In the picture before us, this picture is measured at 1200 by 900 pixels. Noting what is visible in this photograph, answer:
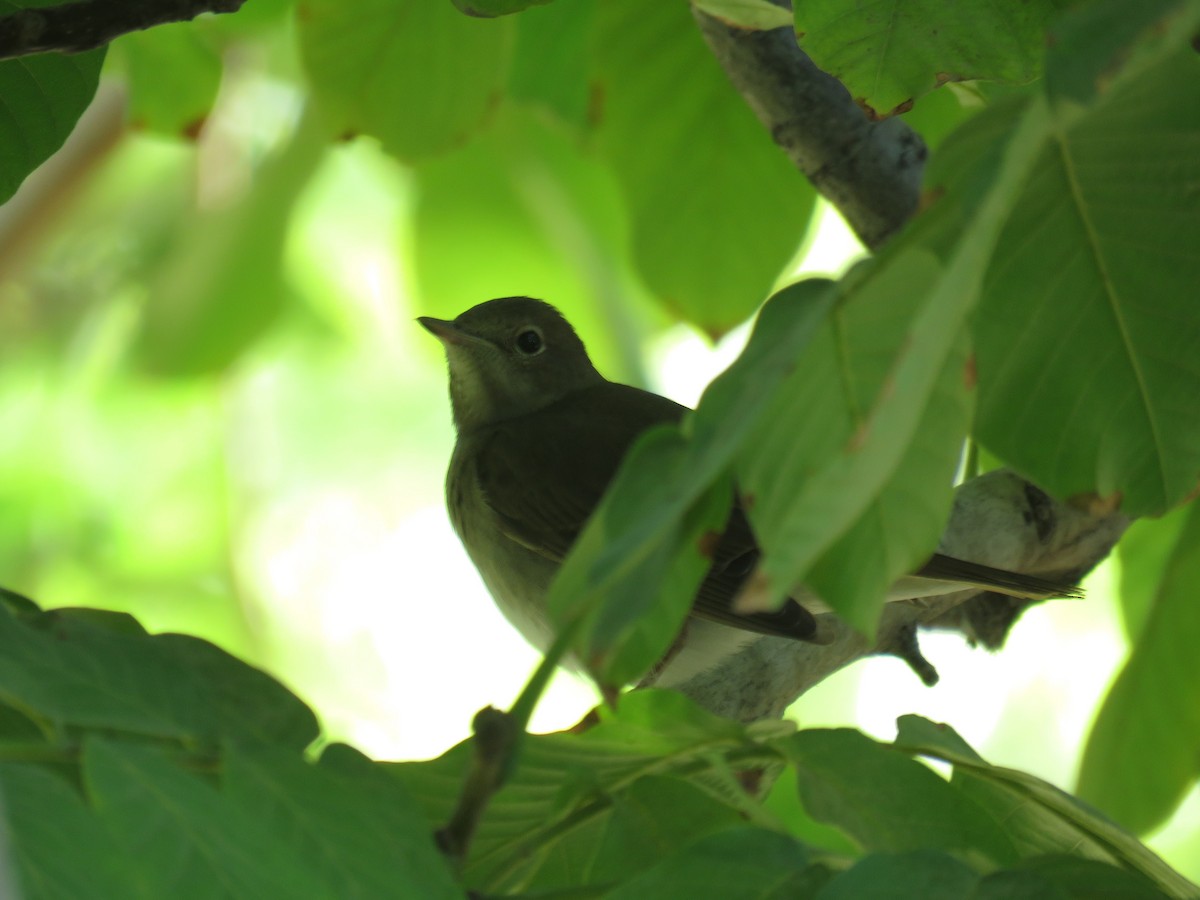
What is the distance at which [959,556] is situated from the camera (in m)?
2.42

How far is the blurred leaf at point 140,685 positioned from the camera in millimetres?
1005

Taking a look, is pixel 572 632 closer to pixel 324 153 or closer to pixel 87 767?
pixel 87 767

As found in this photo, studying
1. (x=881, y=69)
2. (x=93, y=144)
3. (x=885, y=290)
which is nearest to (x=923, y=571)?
(x=881, y=69)

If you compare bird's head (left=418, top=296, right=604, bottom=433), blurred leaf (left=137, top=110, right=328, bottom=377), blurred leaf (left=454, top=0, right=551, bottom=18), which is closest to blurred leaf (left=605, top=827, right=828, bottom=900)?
blurred leaf (left=454, top=0, right=551, bottom=18)

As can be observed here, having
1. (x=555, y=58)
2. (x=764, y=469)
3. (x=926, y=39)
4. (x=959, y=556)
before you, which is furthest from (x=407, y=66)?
(x=764, y=469)

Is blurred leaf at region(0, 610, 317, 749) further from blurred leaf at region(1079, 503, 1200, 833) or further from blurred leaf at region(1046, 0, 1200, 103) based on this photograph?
blurred leaf at region(1079, 503, 1200, 833)

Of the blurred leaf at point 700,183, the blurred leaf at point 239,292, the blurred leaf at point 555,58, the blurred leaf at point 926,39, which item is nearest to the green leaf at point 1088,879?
the blurred leaf at point 926,39

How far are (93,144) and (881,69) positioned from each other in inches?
158

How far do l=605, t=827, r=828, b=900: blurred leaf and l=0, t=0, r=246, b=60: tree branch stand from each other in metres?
1.17

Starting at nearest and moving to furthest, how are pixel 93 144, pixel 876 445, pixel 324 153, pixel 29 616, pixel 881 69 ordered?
1. pixel 876 445
2. pixel 29 616
3. pixel 881 69
4. pixel 324 153
5. pixel 93 144

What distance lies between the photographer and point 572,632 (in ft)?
3.05

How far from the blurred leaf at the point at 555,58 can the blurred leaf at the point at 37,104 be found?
4.31 ft

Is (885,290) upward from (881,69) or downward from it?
downward

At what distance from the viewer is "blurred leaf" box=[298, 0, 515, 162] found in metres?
2.40
